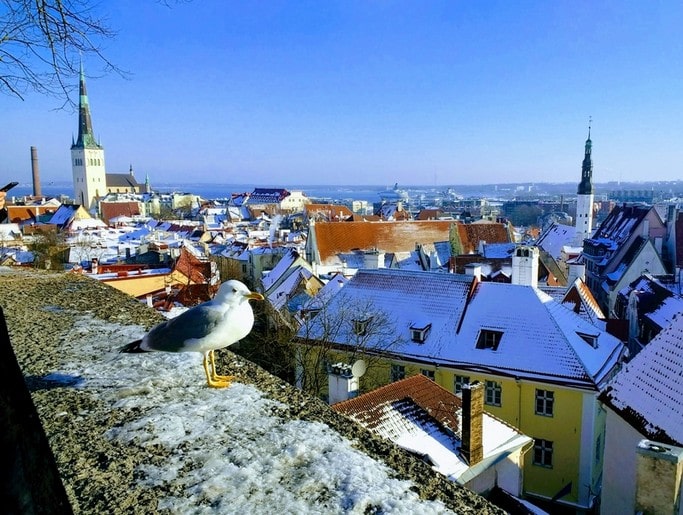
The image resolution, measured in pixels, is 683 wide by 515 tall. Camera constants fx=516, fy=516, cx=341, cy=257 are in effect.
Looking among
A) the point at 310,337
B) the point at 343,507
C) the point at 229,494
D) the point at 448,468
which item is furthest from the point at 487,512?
the point at 310,337

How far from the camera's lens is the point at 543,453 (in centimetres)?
1433

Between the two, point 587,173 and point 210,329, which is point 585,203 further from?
point 210,329

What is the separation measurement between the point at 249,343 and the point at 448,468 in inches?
614

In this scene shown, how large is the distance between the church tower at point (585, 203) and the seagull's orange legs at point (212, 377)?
54658 millimetres

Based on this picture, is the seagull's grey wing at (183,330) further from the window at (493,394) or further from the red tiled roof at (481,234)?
the red tiled roof at (481,234)

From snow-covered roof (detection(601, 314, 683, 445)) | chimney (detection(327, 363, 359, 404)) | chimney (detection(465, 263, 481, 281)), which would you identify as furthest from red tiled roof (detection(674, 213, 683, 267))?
chimney (detection(327, 363, 359, 404))

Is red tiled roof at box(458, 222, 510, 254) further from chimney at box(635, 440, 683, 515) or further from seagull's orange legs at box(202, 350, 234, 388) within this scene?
seagull's orange legs at box(202, 350, 234, 388)

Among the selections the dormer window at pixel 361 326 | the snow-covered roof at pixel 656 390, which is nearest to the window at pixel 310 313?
the dormer window at pixel 361 326

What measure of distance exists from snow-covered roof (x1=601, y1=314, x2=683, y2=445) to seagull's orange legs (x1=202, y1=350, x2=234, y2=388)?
8210 mm

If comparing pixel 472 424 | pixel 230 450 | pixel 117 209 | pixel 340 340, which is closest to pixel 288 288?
pixel 340 340

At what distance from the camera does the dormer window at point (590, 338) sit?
50.5ft

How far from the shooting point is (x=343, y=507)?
90.4 inches

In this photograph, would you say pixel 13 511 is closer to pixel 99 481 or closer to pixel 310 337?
pixel 99 481

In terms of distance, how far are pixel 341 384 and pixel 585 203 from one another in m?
53.9
